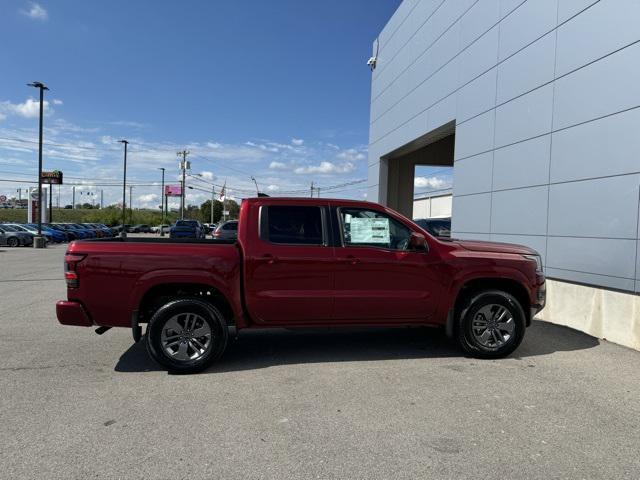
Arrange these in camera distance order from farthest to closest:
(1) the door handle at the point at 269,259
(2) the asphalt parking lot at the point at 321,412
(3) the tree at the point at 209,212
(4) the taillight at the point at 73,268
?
(3) the tree at the point at 209,212 < (1) the door handle at the point at 269,259 < (4) the taillight at the point at 73,268 < (2) the asphalt parking lot at the point at 321,412

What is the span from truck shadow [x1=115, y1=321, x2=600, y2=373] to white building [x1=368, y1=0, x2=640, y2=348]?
996 millimetres

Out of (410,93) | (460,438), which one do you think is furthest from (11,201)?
(460,438)

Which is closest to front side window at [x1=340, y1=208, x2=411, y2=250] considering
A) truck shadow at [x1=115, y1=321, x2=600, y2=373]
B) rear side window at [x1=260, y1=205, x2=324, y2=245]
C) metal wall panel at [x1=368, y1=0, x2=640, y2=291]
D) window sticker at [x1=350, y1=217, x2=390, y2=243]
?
window sticker at [x1=350, y1=217, x2=390, y2=243]

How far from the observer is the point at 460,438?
3725 millimetres

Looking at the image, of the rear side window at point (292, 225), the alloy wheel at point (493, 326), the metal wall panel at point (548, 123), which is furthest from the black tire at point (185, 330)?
the metal wall panel at point (548, 123)

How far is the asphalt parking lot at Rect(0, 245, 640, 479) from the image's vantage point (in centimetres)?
332

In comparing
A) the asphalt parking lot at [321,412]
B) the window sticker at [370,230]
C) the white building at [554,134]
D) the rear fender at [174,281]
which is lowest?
the asphalt parking lot at [321,412]

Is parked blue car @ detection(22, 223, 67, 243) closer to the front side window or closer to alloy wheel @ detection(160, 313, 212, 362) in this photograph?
alloy wheel @ detection(160, 313, 212, 362)

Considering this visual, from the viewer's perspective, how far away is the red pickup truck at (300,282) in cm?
519

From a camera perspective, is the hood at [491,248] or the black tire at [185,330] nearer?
the black tire at [185,330]

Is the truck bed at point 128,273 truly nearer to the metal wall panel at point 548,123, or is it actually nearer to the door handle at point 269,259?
the door handle at point 269,259

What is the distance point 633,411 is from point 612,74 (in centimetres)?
564

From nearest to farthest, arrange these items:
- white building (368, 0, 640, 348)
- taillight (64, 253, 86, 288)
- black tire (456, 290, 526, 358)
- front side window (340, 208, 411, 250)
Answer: taillight (64, 253, 86, 288) → front side window (340, 208, 411, 250) → black tire (456, 290, 526, 358) → white building (368, 0, 640, 348)

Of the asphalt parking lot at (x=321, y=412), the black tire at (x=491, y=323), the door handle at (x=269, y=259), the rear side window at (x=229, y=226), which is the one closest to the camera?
the asphalt parking lot at (x=321, y=412)
